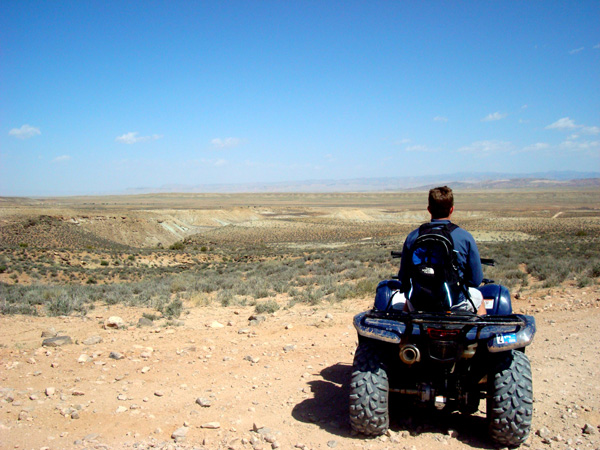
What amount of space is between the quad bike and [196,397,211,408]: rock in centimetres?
164

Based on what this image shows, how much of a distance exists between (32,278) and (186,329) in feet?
48.8

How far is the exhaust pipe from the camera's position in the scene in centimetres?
336

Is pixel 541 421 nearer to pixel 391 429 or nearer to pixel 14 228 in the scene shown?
pixel 391 429

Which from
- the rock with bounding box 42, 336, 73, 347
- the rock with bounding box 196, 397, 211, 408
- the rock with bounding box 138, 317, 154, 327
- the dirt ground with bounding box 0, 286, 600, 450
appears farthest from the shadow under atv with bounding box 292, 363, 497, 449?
the rock with bounding box 138, 317, 154, 327

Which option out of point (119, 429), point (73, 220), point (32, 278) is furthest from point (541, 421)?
point (73, 220)

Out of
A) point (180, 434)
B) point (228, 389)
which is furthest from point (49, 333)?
point (180, 434)

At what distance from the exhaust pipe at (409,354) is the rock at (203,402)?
7.32ft

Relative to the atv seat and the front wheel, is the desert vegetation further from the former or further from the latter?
the front wheel

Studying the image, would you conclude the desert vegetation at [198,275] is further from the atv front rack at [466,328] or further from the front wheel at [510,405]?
the front wheel at [510,405]

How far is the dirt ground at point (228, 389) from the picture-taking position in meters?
3.73

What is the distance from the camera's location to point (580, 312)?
313 inches

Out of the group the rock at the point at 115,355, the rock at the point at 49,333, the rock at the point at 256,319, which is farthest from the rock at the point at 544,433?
the rock at the point at 49,333

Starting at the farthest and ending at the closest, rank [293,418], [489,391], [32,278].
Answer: [32,278] < [293,418] < [489,391]

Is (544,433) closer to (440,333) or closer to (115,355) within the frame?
(440,333)
